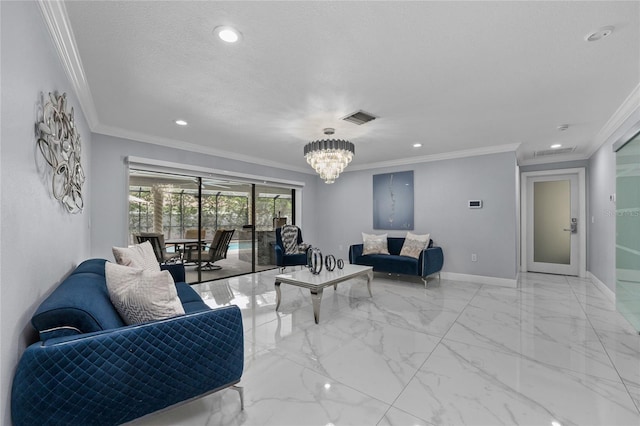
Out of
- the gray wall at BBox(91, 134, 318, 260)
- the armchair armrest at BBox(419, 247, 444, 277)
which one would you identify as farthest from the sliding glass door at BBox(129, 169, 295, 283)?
the armchair armrest at BBox(419, 247, 444, 277)

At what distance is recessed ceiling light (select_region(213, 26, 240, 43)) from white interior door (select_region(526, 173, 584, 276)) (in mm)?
6185

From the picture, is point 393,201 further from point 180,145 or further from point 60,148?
point 60,148

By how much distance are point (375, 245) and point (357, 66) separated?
3667 millimetres

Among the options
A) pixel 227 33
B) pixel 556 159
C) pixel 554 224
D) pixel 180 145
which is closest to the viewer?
pixel 227 33

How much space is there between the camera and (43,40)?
1620 mm

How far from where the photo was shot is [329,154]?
3.73 metres

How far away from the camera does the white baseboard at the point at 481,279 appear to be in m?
4.56

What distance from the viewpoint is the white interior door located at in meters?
5.38

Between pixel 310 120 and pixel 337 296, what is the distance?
2408 millimetres

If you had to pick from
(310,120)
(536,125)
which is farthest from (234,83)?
(536,125)

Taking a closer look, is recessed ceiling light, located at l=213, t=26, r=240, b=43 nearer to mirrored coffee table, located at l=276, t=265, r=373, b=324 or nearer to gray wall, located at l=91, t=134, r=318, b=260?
mirrored coffee table, located at l=276, t=265, r=373, b=324

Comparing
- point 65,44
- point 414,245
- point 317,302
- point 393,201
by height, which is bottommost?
point 317,302

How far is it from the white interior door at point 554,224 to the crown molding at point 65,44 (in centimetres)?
704

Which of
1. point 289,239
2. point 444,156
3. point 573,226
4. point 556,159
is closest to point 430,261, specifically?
point 444,156
